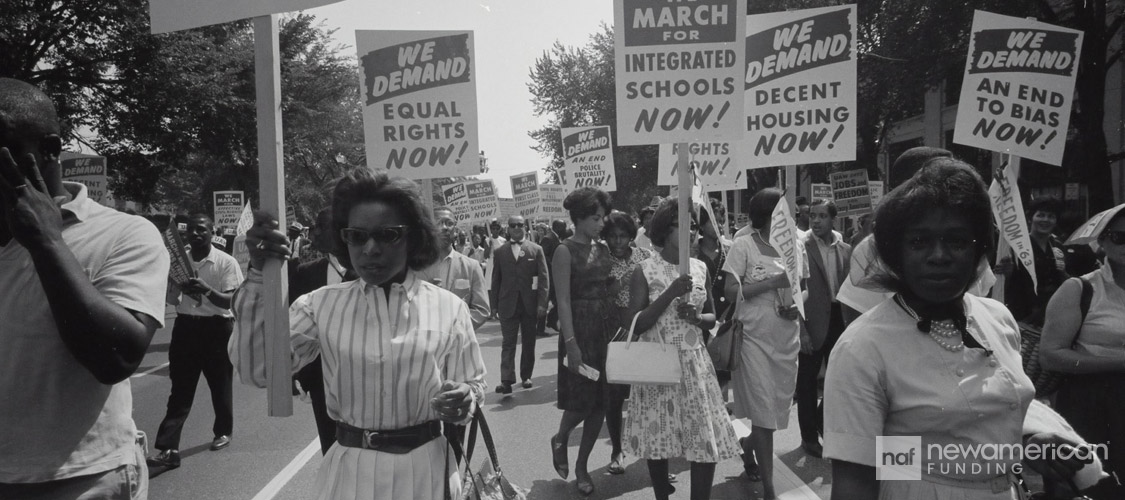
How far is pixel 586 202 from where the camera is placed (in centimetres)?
621

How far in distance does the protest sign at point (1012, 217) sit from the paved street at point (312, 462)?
6.77 ft

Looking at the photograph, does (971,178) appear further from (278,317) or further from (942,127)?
(942,127)

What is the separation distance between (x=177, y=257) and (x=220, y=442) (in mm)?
1821

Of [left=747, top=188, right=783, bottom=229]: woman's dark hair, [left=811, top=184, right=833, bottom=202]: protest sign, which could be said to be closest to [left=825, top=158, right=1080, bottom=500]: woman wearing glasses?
[left=747, top=188, right=783, bottom=229]: woman's dark hair

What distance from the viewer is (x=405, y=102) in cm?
587

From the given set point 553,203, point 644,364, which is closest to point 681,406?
point 644,364

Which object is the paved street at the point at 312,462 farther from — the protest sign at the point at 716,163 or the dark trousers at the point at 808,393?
the protest sign at the point at 716,163

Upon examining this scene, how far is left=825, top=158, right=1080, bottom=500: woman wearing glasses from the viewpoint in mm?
2057

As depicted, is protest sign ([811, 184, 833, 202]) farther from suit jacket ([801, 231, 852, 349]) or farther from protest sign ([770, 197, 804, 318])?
protest sign ([770, 197, 804, 318])

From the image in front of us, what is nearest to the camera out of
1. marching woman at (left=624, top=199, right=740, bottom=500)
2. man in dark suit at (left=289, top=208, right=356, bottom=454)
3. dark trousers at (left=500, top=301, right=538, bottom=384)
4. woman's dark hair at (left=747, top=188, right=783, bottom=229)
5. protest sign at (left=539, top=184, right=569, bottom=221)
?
man in dark suit at (left=289, top=208, right=356, bottom=454)

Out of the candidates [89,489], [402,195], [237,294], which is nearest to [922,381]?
[402,195]

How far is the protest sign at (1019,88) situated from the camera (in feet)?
21.0

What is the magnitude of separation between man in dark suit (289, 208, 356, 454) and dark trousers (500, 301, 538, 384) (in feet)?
10.7

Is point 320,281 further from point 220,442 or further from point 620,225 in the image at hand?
point 620,225
